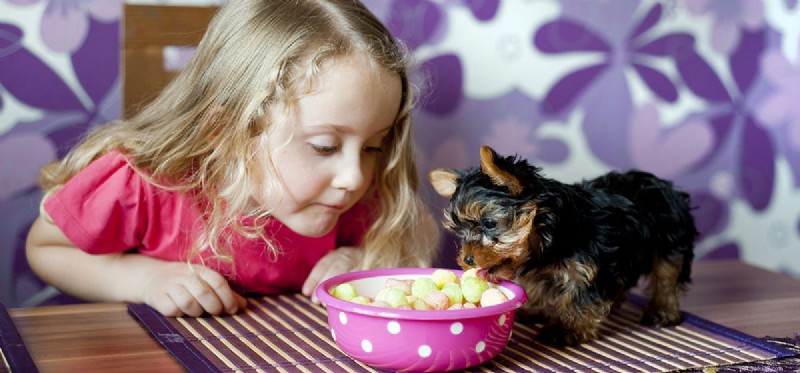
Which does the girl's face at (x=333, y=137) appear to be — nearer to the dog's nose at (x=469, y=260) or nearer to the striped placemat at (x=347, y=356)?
the striped placemat at (x=347, y=356)

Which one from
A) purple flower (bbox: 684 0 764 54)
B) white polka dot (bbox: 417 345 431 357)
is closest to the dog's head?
white polka dot (bbox: 417 345 431 357)

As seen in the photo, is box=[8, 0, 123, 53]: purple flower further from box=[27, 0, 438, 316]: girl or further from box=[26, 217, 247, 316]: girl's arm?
box=[26, 217, 247, 316]: girl's arm

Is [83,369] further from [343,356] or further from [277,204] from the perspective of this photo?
[277,204]

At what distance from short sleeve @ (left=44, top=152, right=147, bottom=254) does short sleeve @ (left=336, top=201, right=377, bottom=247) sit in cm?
33

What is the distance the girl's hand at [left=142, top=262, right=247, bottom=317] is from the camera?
3.76 ft

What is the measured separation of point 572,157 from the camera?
1.90 m

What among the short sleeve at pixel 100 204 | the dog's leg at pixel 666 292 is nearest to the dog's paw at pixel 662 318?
the dog's leg at pixel 666 292

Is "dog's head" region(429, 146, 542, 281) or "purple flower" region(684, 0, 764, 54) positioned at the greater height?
"purple flower" region(684, 0, 764, 54)

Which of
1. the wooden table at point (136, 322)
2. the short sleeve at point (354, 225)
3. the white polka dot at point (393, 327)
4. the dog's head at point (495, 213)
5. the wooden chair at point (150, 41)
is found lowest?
the wooden table at point (136, 322)

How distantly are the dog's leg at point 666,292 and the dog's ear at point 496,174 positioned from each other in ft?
1.00

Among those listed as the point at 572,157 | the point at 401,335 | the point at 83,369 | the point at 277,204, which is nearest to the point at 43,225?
the point at 277,204

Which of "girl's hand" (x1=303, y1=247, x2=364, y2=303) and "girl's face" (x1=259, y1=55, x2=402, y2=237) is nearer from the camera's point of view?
"girl's face" (x1=259, y1=55, x2=402, y2=237)

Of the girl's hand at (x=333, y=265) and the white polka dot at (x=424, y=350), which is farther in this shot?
the girl's hand at (x=333, y=265)

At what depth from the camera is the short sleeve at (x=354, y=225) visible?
1.46 m
